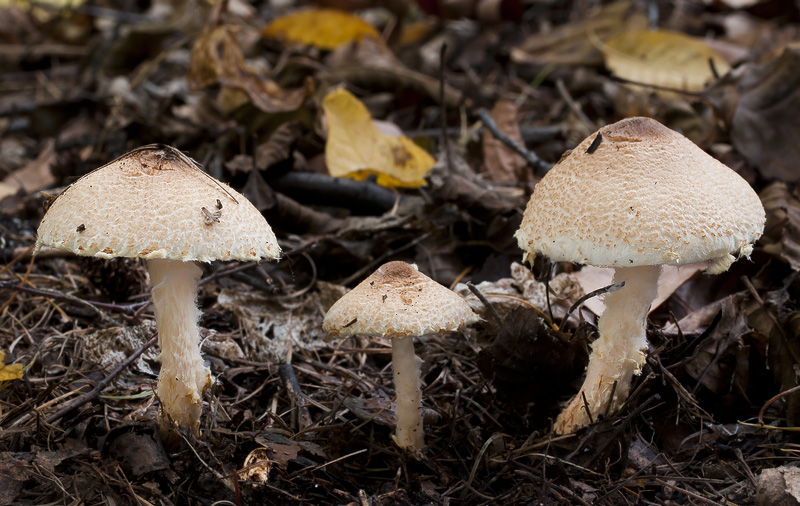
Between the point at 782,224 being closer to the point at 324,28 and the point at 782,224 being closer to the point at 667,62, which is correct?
the point at 667,62

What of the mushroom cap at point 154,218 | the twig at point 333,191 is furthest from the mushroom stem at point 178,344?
the twig at point 333,191

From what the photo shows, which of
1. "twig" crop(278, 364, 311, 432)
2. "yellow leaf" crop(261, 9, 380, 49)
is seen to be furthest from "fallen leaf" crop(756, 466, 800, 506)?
"yellow leaf" crop(261, 9, 380, 49)

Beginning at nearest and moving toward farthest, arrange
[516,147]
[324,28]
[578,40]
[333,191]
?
[333,191]
[516,147]
[324,28]
[578,40]

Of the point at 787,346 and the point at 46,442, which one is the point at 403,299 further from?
the point at 787,346

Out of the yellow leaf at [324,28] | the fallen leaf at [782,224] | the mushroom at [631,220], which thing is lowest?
the fallen leaf at [782,224]

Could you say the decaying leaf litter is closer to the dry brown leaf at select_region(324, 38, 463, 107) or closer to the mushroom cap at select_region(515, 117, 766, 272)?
the dry brown leaf at select_region(324, 38, 463, 107)

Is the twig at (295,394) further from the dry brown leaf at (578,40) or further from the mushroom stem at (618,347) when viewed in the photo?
the dry brown leaf at (578,40)

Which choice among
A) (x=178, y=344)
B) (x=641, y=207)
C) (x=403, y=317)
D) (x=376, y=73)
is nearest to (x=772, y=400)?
(x=641, y=207)

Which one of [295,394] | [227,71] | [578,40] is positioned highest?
[227,71]
